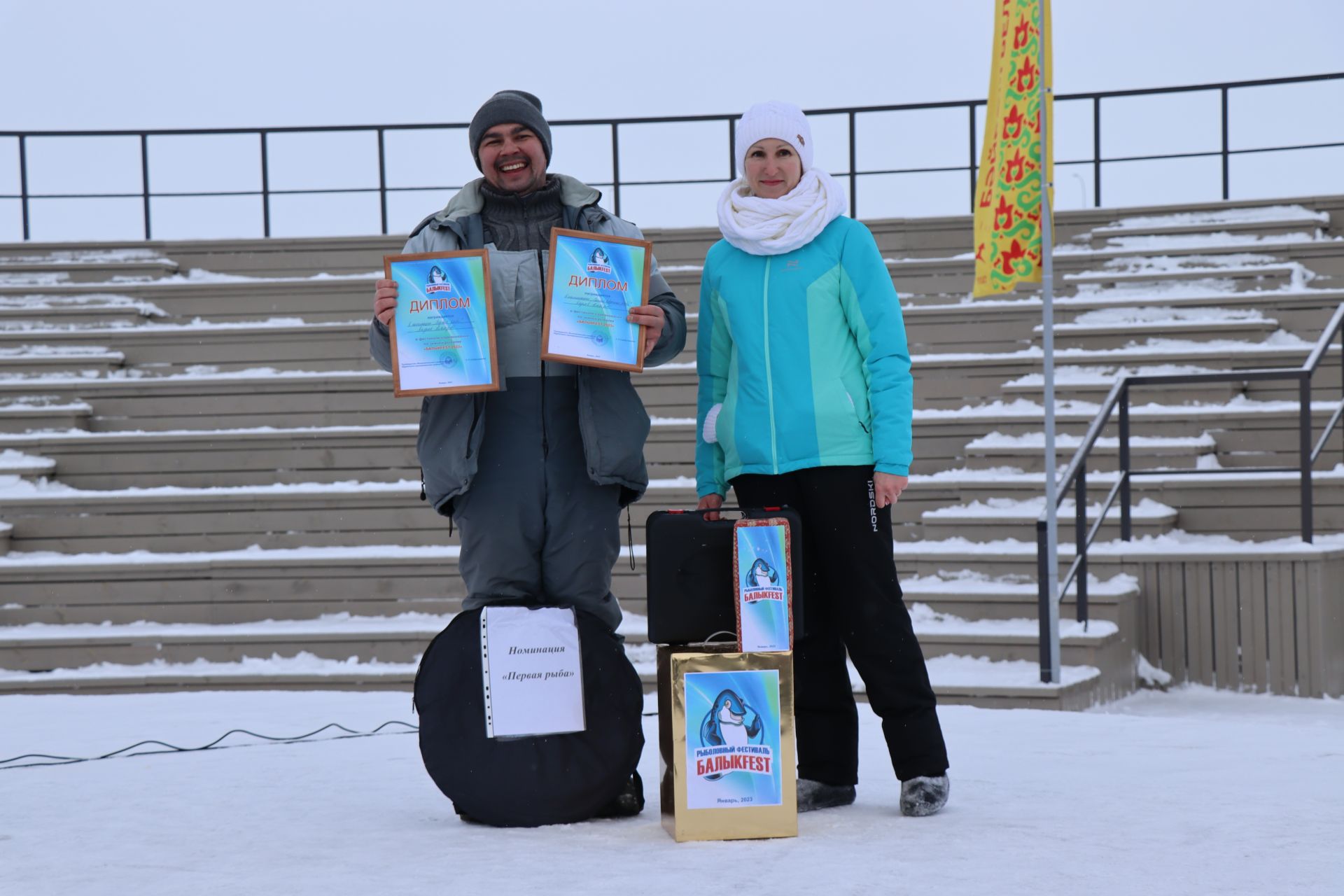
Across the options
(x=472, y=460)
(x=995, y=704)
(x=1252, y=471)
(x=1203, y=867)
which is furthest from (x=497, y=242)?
(x=1252, y=471)

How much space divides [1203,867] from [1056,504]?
311cm

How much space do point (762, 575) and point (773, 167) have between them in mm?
893

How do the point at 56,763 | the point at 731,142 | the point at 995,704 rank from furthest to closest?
the point at 731,142, the point at 995,704, the point at 56,763

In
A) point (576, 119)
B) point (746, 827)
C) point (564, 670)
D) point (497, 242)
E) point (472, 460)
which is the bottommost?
point (746, 827)

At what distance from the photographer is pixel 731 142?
10.3 metres

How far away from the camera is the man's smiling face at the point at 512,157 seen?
3057 millimetres

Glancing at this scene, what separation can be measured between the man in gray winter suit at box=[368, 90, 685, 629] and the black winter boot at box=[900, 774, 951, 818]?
777 millimetres

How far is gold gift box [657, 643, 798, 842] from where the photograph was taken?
2699mm

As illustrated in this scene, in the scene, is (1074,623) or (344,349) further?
(344,349)

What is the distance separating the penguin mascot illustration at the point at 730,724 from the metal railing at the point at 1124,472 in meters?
2.67

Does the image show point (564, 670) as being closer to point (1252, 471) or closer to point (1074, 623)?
point (1074, 623)

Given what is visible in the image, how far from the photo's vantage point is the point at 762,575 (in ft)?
9.11

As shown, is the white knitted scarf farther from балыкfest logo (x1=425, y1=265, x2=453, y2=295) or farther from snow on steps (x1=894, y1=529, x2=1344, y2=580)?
snow on steps (x1=894, y1=529, x2=1344, y2=580)

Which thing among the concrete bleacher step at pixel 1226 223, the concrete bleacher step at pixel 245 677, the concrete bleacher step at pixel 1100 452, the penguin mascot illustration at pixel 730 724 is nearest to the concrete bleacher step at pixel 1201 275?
the concrete bleacher step at pixel 1226 223
